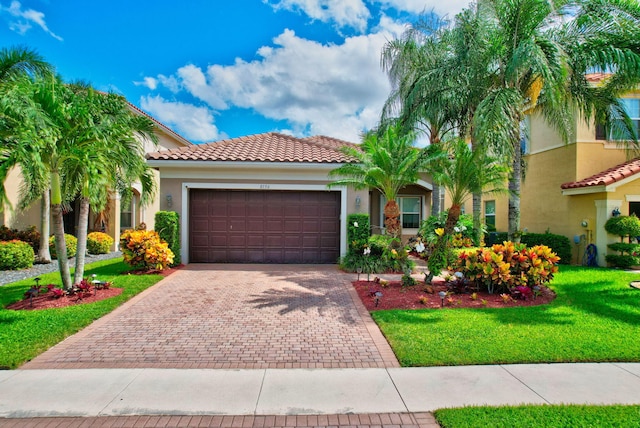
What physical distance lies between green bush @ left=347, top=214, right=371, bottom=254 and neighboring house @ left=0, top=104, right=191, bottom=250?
6.98 metres

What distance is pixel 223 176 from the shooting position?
41.7 feet

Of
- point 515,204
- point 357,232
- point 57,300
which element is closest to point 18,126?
point 57,300

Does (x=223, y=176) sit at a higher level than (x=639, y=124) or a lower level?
lower

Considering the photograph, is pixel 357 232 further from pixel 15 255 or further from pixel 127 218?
pixel 127 218

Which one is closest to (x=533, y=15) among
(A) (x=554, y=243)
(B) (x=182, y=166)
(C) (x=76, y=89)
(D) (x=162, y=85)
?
(A) (x=554, y=243)

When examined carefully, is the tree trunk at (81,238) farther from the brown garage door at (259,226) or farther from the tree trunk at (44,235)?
the tree trunk at (44,235)

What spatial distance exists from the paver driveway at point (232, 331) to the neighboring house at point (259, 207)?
11.3 feet

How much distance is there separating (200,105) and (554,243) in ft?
64.8

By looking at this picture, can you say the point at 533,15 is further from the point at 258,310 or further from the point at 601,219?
the point at 258,310

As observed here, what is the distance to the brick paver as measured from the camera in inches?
137

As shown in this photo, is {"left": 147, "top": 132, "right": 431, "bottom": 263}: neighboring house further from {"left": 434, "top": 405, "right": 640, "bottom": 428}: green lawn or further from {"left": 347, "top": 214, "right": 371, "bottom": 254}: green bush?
{"left": 434, "top": 405, "right": 640, "bottom": 428}: green lawn

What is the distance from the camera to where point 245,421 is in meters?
3.53

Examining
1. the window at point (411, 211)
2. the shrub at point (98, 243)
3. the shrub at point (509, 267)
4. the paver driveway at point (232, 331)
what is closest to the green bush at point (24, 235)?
the shrub at point (98, 243)

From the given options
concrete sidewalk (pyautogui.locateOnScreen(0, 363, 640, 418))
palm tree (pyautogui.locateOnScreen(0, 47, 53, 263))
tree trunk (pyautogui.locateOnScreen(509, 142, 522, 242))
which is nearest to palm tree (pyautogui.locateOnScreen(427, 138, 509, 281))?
tree trunk (pyautogui.locateOnScreen(509, 142, 522, 242))
